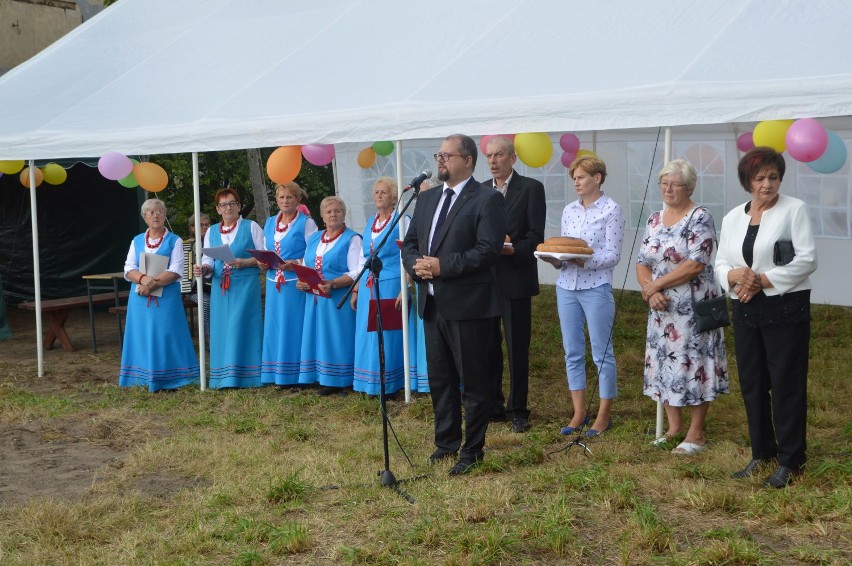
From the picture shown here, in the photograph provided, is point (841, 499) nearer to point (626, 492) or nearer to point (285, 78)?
point (626, 492)

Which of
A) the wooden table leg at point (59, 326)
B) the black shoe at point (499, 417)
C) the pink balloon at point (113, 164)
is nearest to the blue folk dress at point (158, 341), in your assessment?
the pink balloon at point (113, 164)

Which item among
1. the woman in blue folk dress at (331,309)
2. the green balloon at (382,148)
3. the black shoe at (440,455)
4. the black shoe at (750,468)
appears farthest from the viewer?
the green balloon at (382,148)

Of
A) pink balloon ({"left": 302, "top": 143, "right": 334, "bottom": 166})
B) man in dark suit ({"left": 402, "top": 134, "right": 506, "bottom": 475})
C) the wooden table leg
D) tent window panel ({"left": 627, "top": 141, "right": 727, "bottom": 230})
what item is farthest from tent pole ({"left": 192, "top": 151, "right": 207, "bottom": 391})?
tent window panel ({"left": 627, "top": 141, "right": 727, "bottom": 230})

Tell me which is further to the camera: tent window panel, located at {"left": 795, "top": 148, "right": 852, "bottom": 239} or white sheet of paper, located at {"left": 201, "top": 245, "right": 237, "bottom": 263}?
tent window panel, located at {"left": 795, "top": 148, "right": 852, "bottom": 239}

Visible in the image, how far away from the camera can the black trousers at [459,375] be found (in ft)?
17.0

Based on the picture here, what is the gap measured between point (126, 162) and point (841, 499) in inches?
230

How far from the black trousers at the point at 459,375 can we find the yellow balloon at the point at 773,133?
5.50 feet

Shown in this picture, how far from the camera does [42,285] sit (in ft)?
43.6

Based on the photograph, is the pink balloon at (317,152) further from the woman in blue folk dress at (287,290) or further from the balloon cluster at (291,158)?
the woman in blue folk dress at (287,290)

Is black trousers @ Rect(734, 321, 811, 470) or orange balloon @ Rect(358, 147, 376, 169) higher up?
orange balloon @ Rect(358, 147, 376, 169)

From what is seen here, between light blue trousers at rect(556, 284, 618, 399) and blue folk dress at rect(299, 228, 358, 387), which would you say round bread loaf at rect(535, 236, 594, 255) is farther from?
blue folk dress at rect(299, 228, 358, 387)

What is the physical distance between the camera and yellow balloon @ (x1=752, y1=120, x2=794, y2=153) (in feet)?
17.4

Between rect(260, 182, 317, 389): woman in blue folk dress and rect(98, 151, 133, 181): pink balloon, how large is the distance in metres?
1.23

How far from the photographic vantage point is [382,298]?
735 cm
